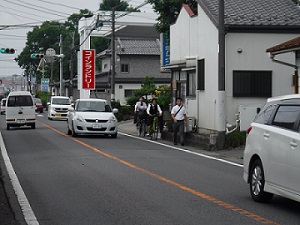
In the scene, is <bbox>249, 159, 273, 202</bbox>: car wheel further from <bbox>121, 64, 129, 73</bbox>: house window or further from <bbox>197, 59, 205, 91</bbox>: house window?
<bbox>121, 64, 129, 73</bbox>: house window

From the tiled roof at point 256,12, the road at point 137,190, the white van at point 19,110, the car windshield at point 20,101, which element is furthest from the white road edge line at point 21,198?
the car windshield at point 20,101

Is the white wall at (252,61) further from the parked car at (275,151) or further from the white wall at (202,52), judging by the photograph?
the parked car at (275,151)

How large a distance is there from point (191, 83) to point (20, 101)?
37.7ft

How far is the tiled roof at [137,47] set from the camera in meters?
65.2

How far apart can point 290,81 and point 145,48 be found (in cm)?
4002

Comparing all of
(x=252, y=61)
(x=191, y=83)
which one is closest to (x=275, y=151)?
(x=252, y=61)

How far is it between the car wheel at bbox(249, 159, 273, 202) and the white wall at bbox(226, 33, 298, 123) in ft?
48.9

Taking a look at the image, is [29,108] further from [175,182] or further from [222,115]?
[175,182]

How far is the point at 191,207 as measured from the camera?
35.3ft

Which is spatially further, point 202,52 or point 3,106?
point 3,106

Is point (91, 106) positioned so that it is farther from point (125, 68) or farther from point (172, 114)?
point (125, 68)

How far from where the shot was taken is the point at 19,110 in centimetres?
3747

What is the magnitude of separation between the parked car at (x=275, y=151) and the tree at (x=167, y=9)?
81.9 ft

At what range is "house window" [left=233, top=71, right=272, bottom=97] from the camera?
87.5 feet
